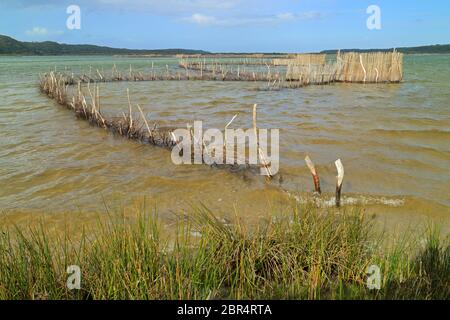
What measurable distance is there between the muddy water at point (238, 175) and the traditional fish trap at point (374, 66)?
773 centimetres

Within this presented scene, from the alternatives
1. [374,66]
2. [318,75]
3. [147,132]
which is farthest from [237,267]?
[374,66]

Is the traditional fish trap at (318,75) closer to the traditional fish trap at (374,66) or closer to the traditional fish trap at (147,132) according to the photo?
the traditional fish trap at (374,66)

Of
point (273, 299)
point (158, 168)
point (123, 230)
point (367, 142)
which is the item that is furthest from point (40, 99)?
point (273, 299)

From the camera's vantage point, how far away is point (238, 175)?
682 cm

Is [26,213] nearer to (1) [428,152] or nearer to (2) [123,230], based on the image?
(2) [123,230]

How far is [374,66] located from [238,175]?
19.2 m

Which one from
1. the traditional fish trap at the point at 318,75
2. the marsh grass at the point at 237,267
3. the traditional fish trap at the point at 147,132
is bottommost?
the marsh grass at the point at 237,267

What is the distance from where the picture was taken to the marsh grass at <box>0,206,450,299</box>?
9.02 ft

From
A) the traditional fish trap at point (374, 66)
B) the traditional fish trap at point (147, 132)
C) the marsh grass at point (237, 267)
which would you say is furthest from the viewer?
the traditional fish trap at point (374, 66)

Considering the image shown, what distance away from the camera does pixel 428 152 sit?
27.6ft

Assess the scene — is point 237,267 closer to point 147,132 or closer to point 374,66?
point 147,132

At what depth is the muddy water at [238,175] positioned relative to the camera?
5773 mm

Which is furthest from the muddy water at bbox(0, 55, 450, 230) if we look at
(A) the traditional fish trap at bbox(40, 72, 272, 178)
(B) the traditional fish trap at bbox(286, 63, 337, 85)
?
(B) the traditional fish trap at bbox(286, 63, 337, 85)

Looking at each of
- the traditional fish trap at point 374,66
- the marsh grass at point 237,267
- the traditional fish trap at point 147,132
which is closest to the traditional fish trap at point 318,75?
the traditional fish trap at point 374,66
